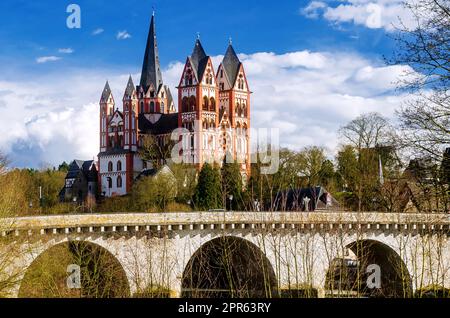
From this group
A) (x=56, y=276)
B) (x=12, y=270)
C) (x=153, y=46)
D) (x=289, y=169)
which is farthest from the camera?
(x=153, y=46)

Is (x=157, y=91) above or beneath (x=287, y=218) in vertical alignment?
above

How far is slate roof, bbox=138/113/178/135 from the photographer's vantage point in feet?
286

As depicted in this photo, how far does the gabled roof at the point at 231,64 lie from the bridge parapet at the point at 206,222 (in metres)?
55.3

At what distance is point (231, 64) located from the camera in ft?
293

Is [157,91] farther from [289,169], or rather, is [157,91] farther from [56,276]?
[56,276]

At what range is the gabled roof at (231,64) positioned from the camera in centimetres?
8856

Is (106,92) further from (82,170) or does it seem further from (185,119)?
(185,119)

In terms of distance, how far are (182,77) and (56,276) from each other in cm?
5963

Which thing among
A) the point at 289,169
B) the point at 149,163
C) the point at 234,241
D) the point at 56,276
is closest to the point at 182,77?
the point at 149,163

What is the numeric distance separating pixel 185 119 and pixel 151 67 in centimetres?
1104

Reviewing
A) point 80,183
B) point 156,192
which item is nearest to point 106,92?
point 80,183

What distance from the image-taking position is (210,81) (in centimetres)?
8606

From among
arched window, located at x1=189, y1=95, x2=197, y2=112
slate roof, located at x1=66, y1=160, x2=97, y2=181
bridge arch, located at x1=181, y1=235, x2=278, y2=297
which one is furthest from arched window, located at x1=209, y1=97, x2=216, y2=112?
bridge arch, located at x1=181, y1=235, x2=278, y2=297

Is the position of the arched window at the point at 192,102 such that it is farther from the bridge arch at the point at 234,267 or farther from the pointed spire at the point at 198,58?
the bridge arch at the point at 234,267
